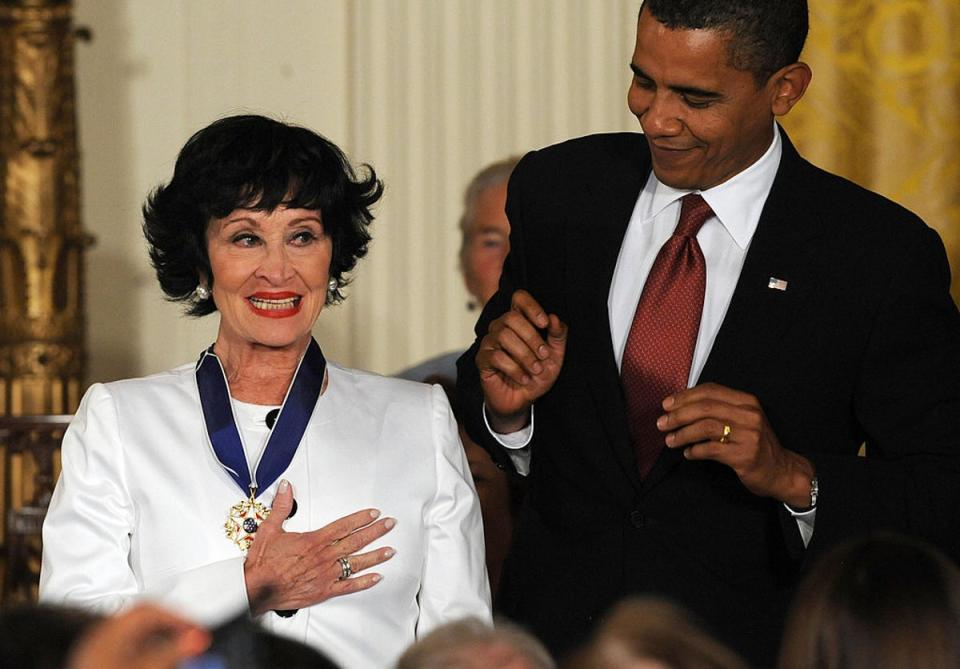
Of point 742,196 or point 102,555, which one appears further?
point 742,196

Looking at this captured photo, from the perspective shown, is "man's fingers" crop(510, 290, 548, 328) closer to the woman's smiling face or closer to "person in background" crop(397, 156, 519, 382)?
the woman's smiling face

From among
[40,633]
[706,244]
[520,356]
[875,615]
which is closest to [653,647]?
[875,615]

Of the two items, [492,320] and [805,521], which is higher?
[492,320]

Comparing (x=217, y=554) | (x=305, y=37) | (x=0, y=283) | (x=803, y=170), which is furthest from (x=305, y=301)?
(x=305, y=37)

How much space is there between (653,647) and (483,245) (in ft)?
9.49

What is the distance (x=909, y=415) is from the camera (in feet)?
8.14

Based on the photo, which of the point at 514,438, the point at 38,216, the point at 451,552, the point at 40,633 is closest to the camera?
the point at 40,633

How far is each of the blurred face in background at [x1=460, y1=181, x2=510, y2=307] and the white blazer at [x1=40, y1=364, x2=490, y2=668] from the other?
1565 mm

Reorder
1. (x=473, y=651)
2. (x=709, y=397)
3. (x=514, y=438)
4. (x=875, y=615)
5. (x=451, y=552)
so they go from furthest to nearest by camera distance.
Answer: (x=514, y=438), (x=451, y=552), (x=709, y=397), (x=875, y=615), (x=473, y=651)

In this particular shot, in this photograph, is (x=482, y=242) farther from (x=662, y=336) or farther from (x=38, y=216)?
(x=662, y=336)

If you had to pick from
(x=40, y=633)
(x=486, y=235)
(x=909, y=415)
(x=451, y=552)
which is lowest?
(x=451, y=552)

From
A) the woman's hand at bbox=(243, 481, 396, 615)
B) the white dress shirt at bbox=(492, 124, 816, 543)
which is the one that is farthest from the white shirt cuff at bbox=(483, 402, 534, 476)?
A: the woman's hand at bbox=(243, 481, 396, 615)

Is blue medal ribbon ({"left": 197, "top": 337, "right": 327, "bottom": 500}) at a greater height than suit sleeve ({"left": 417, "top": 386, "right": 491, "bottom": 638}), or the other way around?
blue medal ribbon ({"left": 197, "top": 337, "right": 327, "bottom": 500})

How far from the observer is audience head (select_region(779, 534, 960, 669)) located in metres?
1.54
